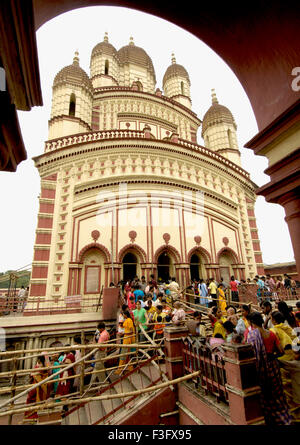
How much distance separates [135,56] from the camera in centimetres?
2481

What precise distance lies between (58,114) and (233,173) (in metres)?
13.4

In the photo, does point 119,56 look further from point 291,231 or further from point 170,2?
point 291,231

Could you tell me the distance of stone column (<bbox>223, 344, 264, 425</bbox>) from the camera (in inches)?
110

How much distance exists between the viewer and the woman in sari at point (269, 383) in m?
2.87

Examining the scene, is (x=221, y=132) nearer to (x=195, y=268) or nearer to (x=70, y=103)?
(x=195, y=268)

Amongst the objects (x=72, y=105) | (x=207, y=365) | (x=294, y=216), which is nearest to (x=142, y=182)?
(x=72, y=105)

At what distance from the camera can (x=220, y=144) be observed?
2028 centimetres

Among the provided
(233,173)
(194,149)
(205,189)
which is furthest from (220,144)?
(205,189)

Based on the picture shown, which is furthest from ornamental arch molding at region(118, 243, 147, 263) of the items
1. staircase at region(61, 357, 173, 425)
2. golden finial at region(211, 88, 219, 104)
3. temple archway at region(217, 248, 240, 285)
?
golden finial at region(211, 88, 219, 104)

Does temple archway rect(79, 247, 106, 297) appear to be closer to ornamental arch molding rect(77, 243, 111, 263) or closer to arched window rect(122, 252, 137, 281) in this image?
ornamental arch molding rect(77, 243, 111, 263)

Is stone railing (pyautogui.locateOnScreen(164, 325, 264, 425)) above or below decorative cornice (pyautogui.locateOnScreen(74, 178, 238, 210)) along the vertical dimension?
below

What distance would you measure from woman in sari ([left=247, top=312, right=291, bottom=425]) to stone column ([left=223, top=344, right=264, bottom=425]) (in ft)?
0.34

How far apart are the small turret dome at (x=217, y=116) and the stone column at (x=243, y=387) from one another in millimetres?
21232

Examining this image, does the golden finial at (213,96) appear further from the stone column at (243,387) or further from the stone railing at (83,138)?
the stone column at (243,387)
